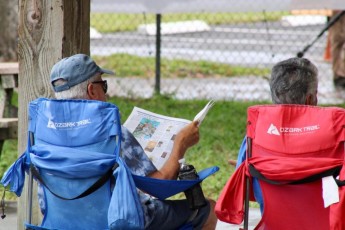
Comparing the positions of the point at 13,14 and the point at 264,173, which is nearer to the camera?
the point at 264,173

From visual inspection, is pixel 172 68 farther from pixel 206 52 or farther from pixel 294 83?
pixel 294 83

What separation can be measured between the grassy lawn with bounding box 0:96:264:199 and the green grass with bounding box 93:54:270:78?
2900mm

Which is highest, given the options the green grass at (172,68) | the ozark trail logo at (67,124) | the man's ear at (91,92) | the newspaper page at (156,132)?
the man's ear at (91,92)

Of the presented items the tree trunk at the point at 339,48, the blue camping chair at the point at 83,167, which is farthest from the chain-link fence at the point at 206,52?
the blue camping chair at the point at 83,167

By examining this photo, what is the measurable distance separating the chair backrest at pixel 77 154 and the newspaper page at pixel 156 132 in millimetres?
405

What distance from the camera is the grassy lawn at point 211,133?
820 cm

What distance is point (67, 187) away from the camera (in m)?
4.39

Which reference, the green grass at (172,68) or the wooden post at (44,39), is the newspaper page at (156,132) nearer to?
the wooden post at (44,39)

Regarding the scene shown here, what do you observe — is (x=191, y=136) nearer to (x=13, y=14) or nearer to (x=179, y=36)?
(x=13, y=14)

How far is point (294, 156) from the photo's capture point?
4.29 m

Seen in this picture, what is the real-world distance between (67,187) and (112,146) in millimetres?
289

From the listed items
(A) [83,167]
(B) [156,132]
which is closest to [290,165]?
(B) [156,132]

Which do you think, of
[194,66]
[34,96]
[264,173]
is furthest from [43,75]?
[194,66]

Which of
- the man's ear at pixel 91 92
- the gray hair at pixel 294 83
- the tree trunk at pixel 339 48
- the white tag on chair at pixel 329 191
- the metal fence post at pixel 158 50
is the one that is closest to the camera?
the white tag on chair at pixel 329 191
